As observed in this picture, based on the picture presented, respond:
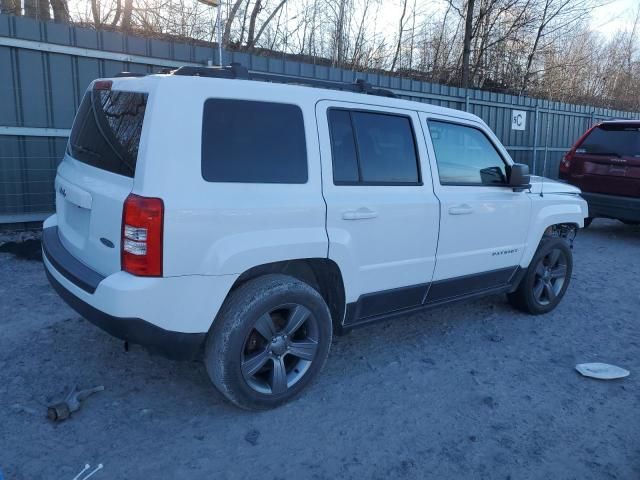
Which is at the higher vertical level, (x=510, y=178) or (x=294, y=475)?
(x=510, y=178)

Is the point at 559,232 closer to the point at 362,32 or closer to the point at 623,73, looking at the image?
the point at 362,32

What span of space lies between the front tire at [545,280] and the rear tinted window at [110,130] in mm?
3620

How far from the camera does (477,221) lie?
4188 millimetres

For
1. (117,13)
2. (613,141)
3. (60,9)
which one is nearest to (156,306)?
(613,141)

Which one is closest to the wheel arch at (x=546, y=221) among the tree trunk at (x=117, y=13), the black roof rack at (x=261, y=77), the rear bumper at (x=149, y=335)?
the black roof rack at (x=261, y=77)

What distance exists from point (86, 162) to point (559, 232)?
4.36 metres

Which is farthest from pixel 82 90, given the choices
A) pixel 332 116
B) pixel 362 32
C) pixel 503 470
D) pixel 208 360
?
pixel 362 32

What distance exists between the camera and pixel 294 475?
270 cm

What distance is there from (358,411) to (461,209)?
1674 millimetres

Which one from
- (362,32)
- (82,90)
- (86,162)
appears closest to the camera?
(86,162)

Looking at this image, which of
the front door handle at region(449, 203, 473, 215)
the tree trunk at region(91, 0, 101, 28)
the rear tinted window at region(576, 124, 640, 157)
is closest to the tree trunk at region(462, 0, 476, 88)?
the rear tinted window at region(576, 124, 640, 157)

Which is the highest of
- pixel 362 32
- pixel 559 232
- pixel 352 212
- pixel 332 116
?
pixel 362 32

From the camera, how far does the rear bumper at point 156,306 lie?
2701mm

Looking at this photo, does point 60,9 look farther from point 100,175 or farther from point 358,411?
point 358,411
